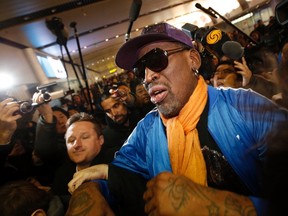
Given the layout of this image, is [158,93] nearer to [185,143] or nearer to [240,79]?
[185,143]

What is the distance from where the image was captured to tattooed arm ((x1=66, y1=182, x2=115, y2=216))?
128cm

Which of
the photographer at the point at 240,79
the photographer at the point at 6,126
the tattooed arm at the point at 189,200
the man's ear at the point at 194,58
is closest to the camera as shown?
the tattooed arm at the point at 189,200

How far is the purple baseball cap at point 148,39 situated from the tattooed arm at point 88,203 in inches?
38.0

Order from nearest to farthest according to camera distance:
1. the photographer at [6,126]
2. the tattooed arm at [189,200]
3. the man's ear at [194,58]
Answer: the tattooed arm at [189,200] < the man's ear at [194,58] < the photographer at [6,126]

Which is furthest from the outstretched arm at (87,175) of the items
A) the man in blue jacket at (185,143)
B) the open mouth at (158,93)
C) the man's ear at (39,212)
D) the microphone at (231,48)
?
the microphone at (231,48)

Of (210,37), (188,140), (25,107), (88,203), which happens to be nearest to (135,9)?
(210,37)

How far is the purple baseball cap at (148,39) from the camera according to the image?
1644mm

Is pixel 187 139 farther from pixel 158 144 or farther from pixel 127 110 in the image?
pixel 127 110

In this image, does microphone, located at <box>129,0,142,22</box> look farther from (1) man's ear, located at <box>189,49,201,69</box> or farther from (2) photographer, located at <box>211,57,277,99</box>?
(2) photographer, located at <box>211,57,277,99</box>

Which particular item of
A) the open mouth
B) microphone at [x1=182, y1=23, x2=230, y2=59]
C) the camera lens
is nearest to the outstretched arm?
the open mouth

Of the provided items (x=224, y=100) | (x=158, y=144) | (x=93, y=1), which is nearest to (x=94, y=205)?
(x=158, y=144)

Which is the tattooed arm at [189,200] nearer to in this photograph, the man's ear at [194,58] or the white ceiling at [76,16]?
the man's ear at [194,58]

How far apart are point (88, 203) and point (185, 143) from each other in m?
0.66

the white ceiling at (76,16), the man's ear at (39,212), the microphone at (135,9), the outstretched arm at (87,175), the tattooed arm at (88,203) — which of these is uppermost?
the white ceiling at (76,16)
